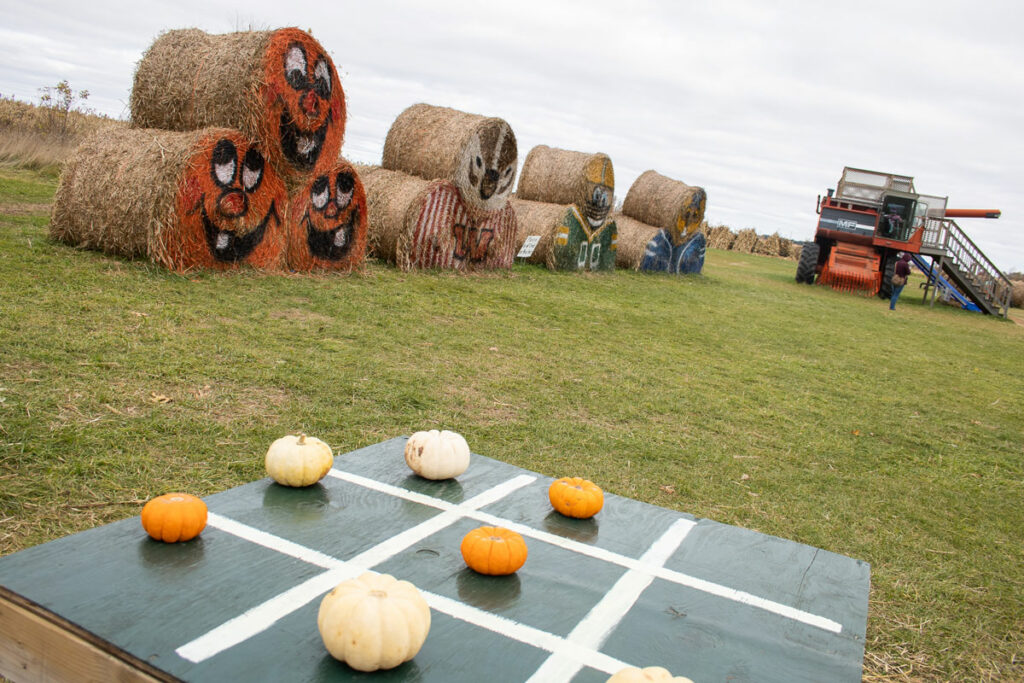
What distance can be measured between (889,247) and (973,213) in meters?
4.35

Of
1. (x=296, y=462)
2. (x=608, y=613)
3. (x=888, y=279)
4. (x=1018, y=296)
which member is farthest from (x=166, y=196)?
(x=1018, y=296)

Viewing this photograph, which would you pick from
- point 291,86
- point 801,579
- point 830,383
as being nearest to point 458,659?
point 801,579

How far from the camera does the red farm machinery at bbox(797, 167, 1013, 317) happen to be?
19703mm

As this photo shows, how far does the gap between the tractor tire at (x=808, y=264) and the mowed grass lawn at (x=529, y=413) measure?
465 inches

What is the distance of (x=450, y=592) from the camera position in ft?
6.47

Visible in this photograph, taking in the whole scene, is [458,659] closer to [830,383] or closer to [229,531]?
[229,531]

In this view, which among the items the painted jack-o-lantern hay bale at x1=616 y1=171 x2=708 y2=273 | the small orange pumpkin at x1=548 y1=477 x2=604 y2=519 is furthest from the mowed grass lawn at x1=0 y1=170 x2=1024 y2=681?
the painted jack-o-lantern hay bale at x1=616 y1=171 x2=708 y2=273

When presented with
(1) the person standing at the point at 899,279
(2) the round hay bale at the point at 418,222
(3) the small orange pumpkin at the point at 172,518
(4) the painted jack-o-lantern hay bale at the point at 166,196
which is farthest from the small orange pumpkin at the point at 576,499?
(1) the person standing at the point at 899,279

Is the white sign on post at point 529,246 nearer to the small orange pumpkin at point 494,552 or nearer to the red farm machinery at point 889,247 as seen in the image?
the red farm machinery at point 889,247

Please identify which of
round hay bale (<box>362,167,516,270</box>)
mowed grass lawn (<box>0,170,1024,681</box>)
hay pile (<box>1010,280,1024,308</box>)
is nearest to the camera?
mowed grass lawn (<box>0,170,1024,681</box>)

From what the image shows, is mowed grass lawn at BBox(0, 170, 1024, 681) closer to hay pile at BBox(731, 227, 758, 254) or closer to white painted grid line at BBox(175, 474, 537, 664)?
white painted grid line at BBox(175, 474, 537, 664)

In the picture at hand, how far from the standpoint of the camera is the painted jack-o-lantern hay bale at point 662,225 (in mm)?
18250

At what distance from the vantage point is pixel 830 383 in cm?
783

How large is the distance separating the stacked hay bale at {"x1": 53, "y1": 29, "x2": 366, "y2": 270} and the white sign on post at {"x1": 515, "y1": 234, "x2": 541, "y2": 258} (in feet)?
18.5
